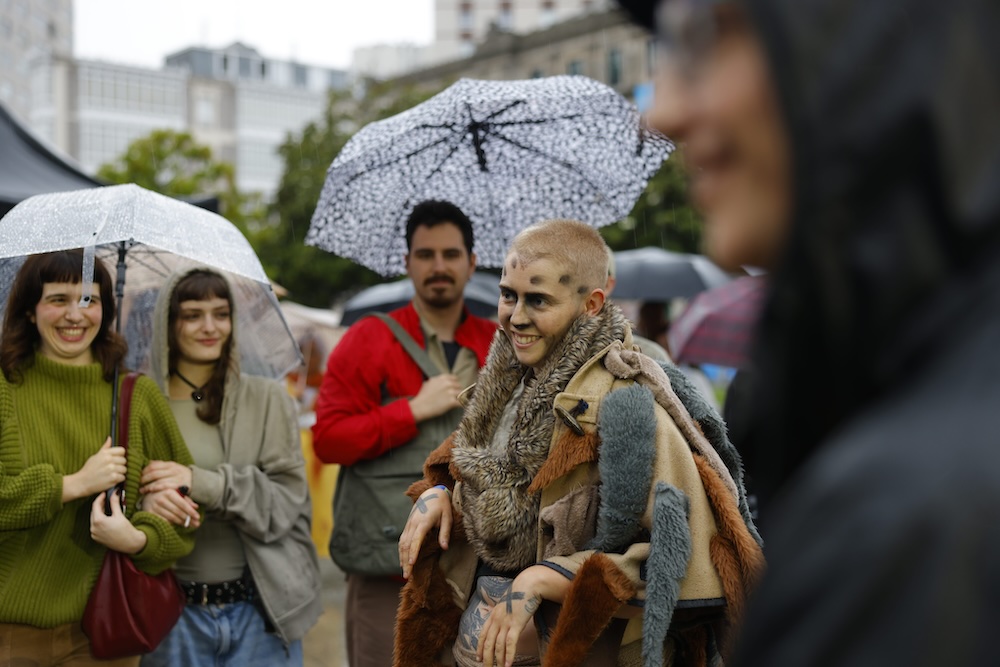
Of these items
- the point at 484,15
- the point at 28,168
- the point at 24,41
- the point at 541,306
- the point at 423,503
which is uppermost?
the point at 484,15

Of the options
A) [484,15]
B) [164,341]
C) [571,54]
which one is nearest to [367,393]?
[164,341]

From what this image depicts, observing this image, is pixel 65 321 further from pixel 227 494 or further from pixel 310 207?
pixel 310 207

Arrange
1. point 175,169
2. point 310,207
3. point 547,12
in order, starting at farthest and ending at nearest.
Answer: point 547,12 → point 310,207 → point 175,169

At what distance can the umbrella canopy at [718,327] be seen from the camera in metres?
5.96

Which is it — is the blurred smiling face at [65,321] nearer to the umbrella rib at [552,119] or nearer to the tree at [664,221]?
the umbrella rib at [552,119]

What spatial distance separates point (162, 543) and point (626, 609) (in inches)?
72.6

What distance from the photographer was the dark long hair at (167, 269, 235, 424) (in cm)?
396

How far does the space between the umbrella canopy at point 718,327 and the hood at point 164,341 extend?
291 cm

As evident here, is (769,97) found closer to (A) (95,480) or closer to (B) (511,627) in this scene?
(B) (511,627)

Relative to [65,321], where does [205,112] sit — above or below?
above

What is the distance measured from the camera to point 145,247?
4371mm

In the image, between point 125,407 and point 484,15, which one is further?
point 484,15

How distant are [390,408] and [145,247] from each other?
1.42 meters

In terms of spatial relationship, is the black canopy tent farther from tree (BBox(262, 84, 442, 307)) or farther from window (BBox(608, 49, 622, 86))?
window (BBox(608, 49, 622, 86))
